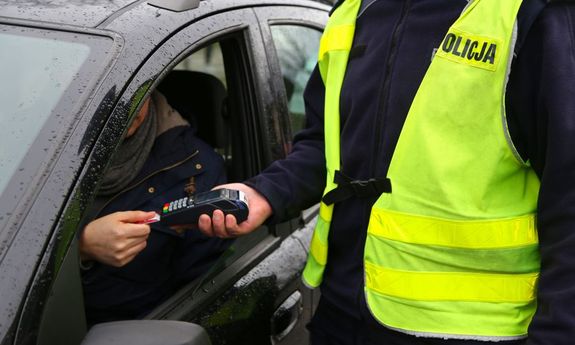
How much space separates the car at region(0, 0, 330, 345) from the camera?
3.63 feet

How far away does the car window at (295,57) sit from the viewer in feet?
6.98

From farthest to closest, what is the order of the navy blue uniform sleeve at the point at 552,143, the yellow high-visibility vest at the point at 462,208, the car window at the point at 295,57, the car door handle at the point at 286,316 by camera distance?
1. the car window at the point at 295,57
2. the car door handle at the point at 286,316
3. the yellow high-visibility vest at the point at 462,208
4. the navy blue uniform sleeve at the point at 552,143

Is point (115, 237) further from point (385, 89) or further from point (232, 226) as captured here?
point (385, 89)

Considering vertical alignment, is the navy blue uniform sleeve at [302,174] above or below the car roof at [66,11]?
below

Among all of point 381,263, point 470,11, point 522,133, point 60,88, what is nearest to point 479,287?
point 381,263

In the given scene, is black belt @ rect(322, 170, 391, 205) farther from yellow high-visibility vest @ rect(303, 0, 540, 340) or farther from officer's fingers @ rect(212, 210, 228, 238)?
officer's fingers @ rect(212, 210, 228, 238)

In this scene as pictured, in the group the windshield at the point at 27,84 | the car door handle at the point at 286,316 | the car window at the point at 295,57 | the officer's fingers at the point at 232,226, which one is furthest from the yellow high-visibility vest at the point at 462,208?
the car window at the point at 295,57

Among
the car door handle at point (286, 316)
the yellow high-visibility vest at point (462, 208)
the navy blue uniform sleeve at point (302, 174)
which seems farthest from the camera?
the car door handle at point (286, 316)

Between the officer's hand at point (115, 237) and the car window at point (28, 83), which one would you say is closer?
the car window at point (28, 83)

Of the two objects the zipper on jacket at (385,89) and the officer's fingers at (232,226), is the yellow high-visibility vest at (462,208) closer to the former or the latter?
the zipper on jacket at (385,89)

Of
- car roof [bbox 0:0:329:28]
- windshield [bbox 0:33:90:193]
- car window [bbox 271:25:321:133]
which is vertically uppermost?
car roof [bbox 0:0:329:28]

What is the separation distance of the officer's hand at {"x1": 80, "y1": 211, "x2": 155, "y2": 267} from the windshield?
330 millimetres

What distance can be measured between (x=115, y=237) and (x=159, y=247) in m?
0.35

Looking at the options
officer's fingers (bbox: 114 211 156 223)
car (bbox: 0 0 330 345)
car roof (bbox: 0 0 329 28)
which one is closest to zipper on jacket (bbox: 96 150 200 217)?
car (bbox: 0 0 330 345)
